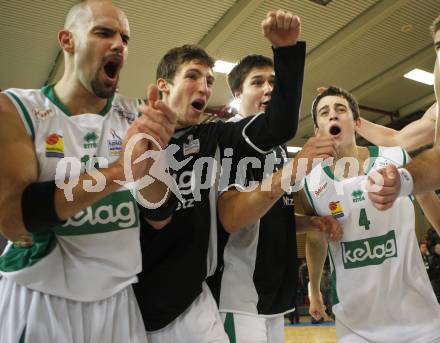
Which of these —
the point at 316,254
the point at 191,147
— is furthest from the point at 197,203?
the point at 316,254

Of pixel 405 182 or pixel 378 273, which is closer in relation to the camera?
pixel 405 182

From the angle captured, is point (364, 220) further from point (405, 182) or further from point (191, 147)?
point (191, 147)

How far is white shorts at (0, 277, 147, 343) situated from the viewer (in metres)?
1.83

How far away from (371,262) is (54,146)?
2257 mm

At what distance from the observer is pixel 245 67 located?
342cm

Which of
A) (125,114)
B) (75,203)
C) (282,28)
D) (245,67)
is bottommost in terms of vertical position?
(75,203)

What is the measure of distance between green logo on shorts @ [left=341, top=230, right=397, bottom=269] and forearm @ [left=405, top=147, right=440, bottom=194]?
1.64ft

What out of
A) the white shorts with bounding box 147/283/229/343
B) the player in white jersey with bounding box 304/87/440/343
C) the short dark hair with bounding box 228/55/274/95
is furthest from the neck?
the player in white jersey with bounding box 304/87/440/343

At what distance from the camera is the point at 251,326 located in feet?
8.34

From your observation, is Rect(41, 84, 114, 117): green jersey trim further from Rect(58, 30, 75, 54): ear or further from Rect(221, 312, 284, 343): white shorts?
Rect(221, 312, 284, 343): white shorts

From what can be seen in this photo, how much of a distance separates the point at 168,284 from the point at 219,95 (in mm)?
9345

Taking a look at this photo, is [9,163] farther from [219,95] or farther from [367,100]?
[367,100]

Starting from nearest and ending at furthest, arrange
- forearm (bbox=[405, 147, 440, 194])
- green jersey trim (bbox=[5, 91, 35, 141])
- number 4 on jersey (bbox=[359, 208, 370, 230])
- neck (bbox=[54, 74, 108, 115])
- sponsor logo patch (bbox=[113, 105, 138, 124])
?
1. green jersey trim (bbox=[5, 91, 35, 141])
2. neck (bbox=[54, 74, 108, 115])
3. sponsor logo patch (bbox=[113, 105, 138, 124])
4. forearm (bbox=[405, 147, 440, 194])
5. number 4 on jersey (bbox=[359, 208, 370, 230])

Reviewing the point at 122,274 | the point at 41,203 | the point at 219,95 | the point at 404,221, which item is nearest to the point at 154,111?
the point at 41,203
